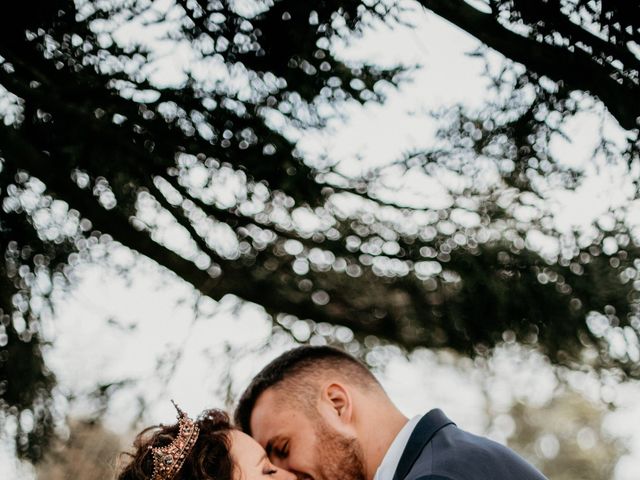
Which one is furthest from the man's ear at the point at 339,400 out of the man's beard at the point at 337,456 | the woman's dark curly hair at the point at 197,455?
the woman's dark curly hair at the point at 197,455

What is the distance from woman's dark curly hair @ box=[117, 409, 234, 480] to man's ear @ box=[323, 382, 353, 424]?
587 millimetres

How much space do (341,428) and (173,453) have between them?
2.92ft

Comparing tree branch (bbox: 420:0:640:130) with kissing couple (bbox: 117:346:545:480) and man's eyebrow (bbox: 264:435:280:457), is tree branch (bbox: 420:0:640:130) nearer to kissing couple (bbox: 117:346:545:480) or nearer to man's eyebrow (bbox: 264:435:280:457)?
kissing couple (bbox: 117:346:545:480)

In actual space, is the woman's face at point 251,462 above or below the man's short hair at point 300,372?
below

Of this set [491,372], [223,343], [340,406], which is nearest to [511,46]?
[340,406]

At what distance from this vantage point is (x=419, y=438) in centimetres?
314

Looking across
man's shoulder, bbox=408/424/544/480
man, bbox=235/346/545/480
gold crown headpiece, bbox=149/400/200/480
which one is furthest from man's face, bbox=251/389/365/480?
man's shoulder, bbox=408/424/544/480

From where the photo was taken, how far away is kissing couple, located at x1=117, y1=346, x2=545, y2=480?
9.93ft

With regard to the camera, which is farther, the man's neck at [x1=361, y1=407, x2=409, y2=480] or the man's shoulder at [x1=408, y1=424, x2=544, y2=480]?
the man's neck at [x1=361, y1=407, x2=409, y2=480]

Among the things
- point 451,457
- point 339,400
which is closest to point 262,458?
point 339,400

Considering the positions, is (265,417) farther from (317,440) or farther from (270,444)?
(317,440)

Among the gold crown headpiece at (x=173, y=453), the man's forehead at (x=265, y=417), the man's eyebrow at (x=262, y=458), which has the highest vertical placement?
the man's forehead at (x=265, y=417)

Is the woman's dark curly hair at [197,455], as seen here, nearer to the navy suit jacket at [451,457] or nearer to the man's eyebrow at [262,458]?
the man's eyebrow at [262,458]

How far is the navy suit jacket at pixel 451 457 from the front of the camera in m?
2.80
